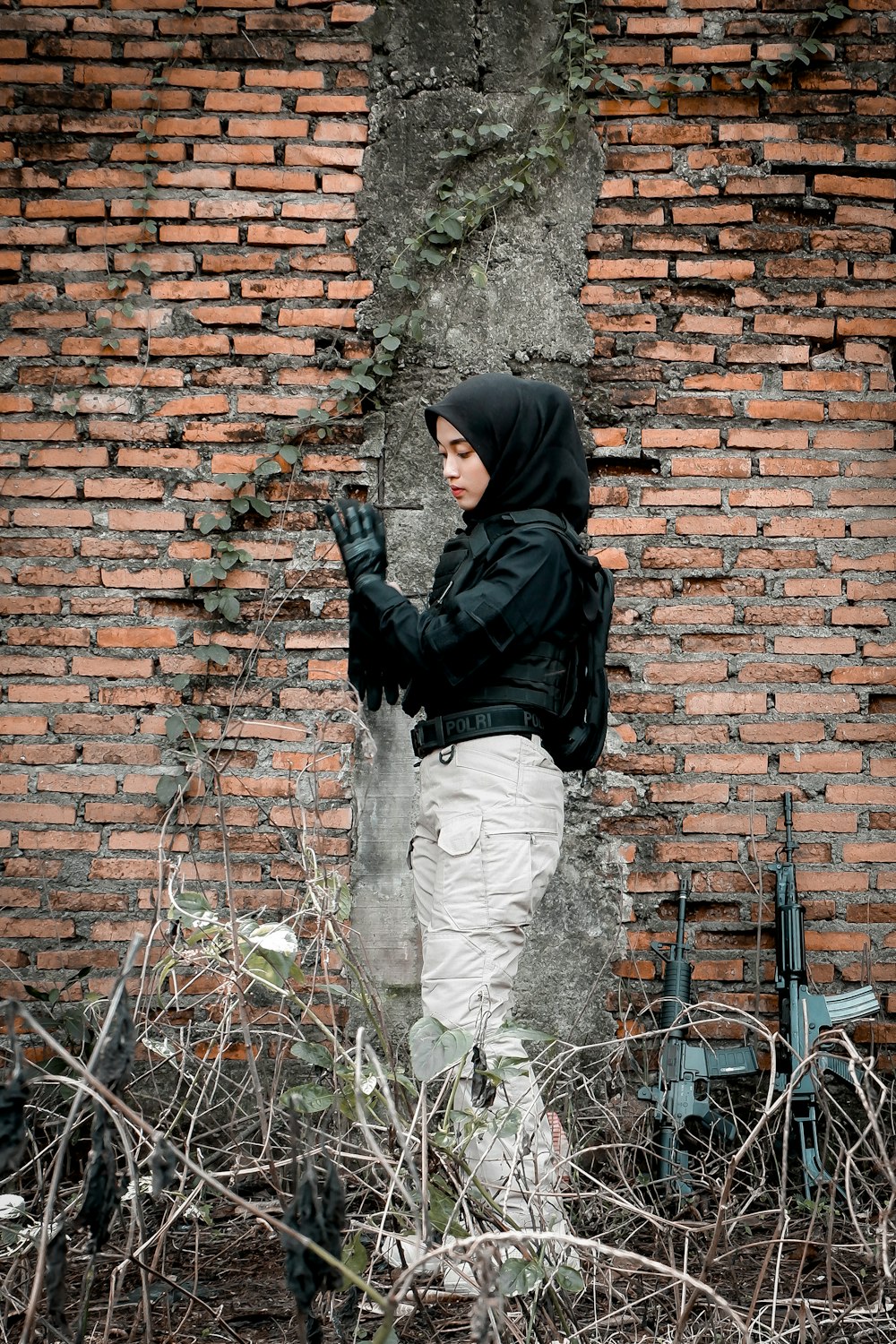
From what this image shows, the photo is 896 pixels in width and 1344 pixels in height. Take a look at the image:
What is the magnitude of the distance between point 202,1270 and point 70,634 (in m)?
1.87

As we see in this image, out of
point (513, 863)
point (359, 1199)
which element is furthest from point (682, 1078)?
point (513, 863)

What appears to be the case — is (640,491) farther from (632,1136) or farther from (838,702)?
(632,1136)

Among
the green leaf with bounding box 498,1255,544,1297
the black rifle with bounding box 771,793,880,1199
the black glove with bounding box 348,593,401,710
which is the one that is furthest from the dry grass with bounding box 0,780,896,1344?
the black glove with bounding box 348,593,401,710

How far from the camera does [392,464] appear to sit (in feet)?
12.0

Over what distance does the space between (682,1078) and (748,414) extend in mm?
1986

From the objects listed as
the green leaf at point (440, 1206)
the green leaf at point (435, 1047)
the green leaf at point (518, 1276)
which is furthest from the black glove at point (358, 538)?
the green leaf at point (518, 1276)

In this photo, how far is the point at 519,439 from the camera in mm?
2621

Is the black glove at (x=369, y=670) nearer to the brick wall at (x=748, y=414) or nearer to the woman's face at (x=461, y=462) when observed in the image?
the woman's face at (x=461, y=462)

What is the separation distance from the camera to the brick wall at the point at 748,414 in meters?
3.60

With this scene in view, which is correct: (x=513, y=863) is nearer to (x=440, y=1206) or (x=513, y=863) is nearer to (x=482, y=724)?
(x=482, y=724)

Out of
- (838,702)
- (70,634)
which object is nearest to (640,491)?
(838,702)

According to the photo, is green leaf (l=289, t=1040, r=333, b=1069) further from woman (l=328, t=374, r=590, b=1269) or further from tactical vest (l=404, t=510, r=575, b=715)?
tactical vest (l=404, t=510, r=575, b=715)

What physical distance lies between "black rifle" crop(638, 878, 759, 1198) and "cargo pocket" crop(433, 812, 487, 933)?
785 mm

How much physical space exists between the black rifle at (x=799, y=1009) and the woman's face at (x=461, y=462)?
1.50m
